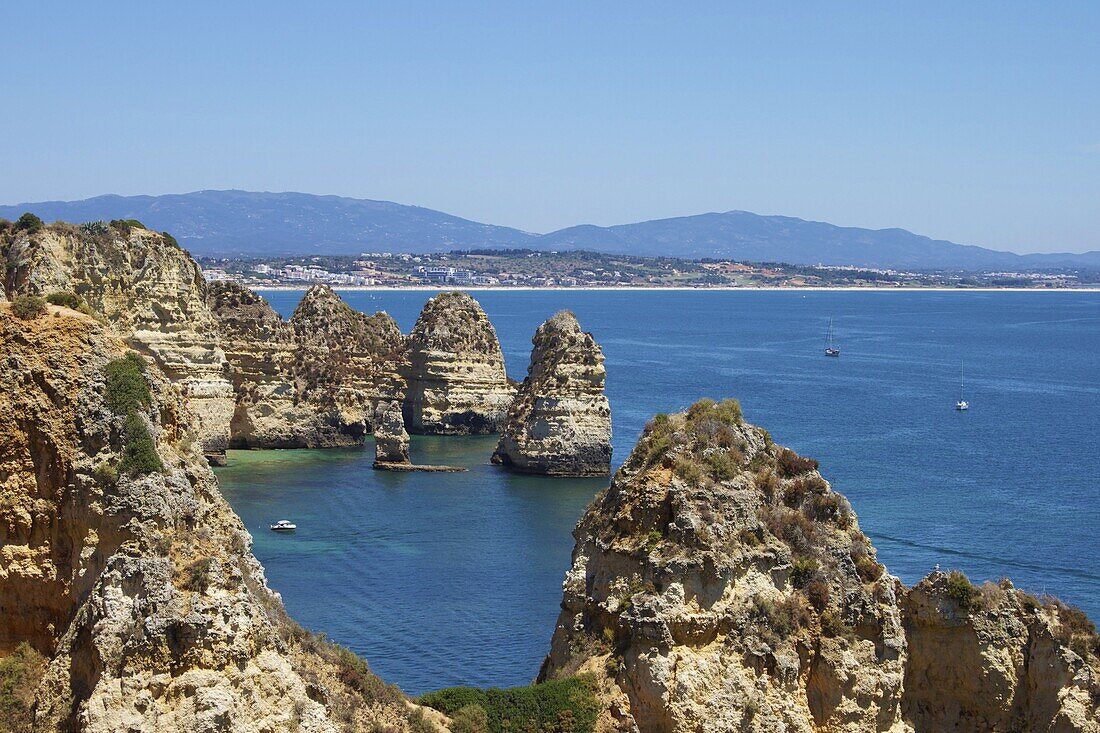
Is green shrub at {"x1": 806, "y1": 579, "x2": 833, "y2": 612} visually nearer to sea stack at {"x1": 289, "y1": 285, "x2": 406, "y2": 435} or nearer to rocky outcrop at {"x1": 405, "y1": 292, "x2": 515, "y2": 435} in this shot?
sea stack at {"x1": 289, "y1": 285, "x2": 406, "y2": 435}

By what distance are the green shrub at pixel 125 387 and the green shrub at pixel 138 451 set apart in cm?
18

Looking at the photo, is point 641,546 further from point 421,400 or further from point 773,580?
point 421,400

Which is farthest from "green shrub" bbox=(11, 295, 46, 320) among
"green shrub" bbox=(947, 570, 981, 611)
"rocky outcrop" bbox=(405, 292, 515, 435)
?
"rocky outcrop" bbox=(405, 292, 515, 435)

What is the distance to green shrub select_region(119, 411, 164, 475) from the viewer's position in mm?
20688

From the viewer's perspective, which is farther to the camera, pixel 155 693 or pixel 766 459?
pixel 766 459

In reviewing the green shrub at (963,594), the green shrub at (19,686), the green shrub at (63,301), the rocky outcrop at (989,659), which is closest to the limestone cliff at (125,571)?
the green shrub at (19,686)

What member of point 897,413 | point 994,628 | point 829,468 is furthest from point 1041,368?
point 994,628

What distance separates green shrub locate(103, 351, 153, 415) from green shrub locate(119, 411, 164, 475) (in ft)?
0.59

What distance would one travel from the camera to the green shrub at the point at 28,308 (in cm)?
2145

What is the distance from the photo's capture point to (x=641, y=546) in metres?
24.2

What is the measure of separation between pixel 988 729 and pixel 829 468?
57391mm

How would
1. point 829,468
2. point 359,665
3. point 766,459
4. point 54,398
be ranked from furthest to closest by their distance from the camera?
point 829,468 → point 766,459 → point 359,665 → point 54,398

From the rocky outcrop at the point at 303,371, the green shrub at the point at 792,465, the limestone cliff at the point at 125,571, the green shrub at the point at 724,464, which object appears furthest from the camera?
the rocky outcrop at the point at 303,371

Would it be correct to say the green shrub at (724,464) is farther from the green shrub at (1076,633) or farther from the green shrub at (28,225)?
the green shrub at (28,225)
